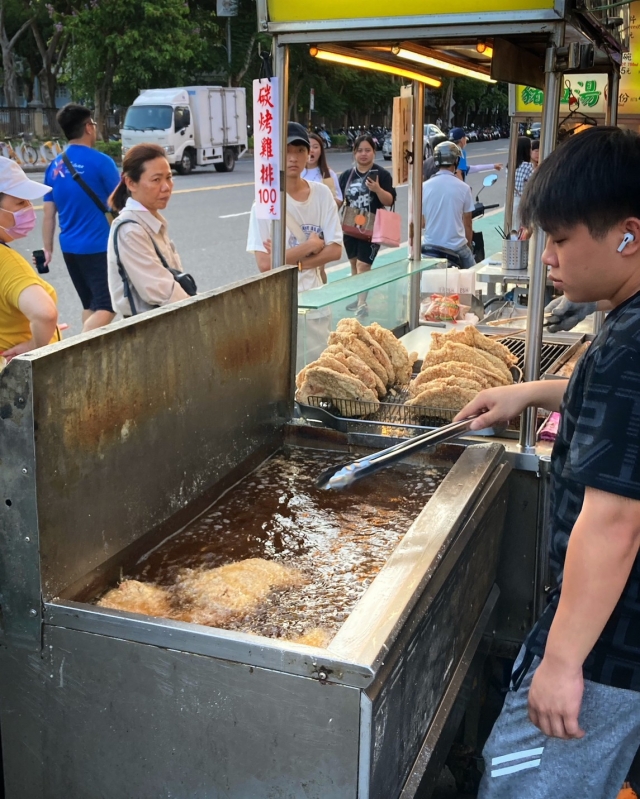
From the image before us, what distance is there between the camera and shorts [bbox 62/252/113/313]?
23.3ft

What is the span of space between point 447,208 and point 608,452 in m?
6.81

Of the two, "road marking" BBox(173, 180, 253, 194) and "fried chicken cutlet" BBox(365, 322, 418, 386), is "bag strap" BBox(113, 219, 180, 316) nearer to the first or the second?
"fried chicken cutlet" BBox(365, 322, 418, 386)

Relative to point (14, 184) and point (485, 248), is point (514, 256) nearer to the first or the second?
point (14, 184)

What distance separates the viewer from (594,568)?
1580 millimetres

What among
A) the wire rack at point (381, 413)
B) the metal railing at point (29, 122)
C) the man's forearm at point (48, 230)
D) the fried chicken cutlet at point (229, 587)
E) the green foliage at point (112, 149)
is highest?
the metal railing at point (29, 122)

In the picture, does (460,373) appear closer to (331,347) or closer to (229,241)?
(331,347)

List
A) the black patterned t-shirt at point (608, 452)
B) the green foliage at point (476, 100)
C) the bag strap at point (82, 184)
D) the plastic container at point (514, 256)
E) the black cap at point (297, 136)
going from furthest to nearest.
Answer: the green foliage at point (476, 100), the plastic container at point (514, 256), the bag strap at point (82, 184), the black cap at point (297, 136), the black patterned t-shirt at point (608, 452)

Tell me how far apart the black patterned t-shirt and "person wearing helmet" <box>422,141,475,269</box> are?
6.45 m

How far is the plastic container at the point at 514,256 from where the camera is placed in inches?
277

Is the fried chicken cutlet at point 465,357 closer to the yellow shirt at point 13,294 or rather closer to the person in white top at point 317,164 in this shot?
the yellow shirt at point 13,294

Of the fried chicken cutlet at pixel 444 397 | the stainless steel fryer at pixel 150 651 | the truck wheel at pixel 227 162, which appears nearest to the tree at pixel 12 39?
the truck wheel at pixel 227 162

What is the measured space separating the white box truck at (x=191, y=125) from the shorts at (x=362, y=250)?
19.0 metres

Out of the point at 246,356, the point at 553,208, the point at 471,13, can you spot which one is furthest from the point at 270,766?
the point at 471,13

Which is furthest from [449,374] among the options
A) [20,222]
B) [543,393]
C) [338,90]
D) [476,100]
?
[476,100]
